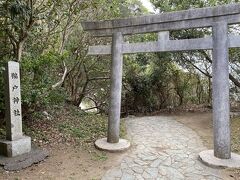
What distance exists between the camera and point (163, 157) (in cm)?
750

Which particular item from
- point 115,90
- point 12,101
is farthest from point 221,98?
point 12,101

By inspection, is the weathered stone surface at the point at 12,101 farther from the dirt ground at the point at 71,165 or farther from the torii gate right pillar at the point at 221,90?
the torii gate right pillar at the point at 221,90

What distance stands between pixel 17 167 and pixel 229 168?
4863mm

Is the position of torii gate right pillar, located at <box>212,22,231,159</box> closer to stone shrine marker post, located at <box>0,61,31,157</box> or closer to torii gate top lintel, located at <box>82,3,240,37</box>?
torii gate top lintel, located at <box>82,3,240,37</box>

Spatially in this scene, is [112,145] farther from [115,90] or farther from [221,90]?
[221,90]

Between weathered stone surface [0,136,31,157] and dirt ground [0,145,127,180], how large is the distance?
0.56m

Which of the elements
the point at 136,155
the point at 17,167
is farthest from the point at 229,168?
the point at 17,167

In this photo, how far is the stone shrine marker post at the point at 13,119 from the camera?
684cm

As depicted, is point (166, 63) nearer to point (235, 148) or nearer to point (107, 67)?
point (107, 67)

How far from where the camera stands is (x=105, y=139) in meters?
8.66

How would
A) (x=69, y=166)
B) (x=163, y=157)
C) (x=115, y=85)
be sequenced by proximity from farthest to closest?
(x=115, y=85)
(x=163, y=157)
(x=69, y=166)

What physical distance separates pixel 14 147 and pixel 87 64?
334 inches

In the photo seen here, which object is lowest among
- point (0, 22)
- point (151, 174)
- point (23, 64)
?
point (151, 174)

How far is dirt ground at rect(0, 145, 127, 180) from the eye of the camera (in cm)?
622
